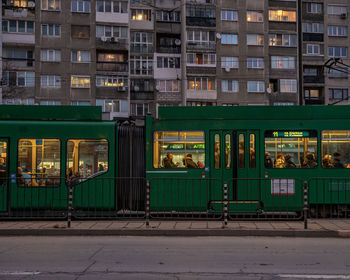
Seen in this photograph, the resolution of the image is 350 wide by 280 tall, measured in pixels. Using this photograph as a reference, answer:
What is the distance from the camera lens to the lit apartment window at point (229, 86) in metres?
43.6

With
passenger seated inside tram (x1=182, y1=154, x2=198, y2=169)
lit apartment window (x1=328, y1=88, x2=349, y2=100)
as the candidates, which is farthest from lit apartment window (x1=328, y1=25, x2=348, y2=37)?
passenger seated inside tram (x1=182, y1=154, x2=198, y2=169)

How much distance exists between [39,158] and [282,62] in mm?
36361

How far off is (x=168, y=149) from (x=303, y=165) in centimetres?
401

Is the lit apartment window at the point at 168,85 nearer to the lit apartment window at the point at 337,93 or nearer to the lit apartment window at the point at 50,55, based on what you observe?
the lit apartment window at the point at 50,55

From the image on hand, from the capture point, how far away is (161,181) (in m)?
11.6

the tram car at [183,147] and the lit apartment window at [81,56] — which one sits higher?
the lit apartment window at [81,56]

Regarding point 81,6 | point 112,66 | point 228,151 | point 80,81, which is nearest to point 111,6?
point 81,6

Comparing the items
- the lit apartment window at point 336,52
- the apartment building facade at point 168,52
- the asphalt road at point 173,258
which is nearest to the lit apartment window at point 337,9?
the apartment building facade at point 168,52

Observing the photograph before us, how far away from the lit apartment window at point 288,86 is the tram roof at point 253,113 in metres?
32.2

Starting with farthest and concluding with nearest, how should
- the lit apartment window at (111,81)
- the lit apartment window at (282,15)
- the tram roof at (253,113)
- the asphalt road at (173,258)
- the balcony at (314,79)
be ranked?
the balcony at (314,79)
the lit apartment window at (282,15)
the lit apartment window at (111,81)
the tram roof at (253,113)
the asphalt road at (173,258)

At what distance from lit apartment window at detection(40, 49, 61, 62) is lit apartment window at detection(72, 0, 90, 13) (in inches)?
172

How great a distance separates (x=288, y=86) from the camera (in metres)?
45.2

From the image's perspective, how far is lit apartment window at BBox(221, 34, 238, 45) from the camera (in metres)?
44.3

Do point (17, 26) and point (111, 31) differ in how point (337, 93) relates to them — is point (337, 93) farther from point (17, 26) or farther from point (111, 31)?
point (17, 26)
